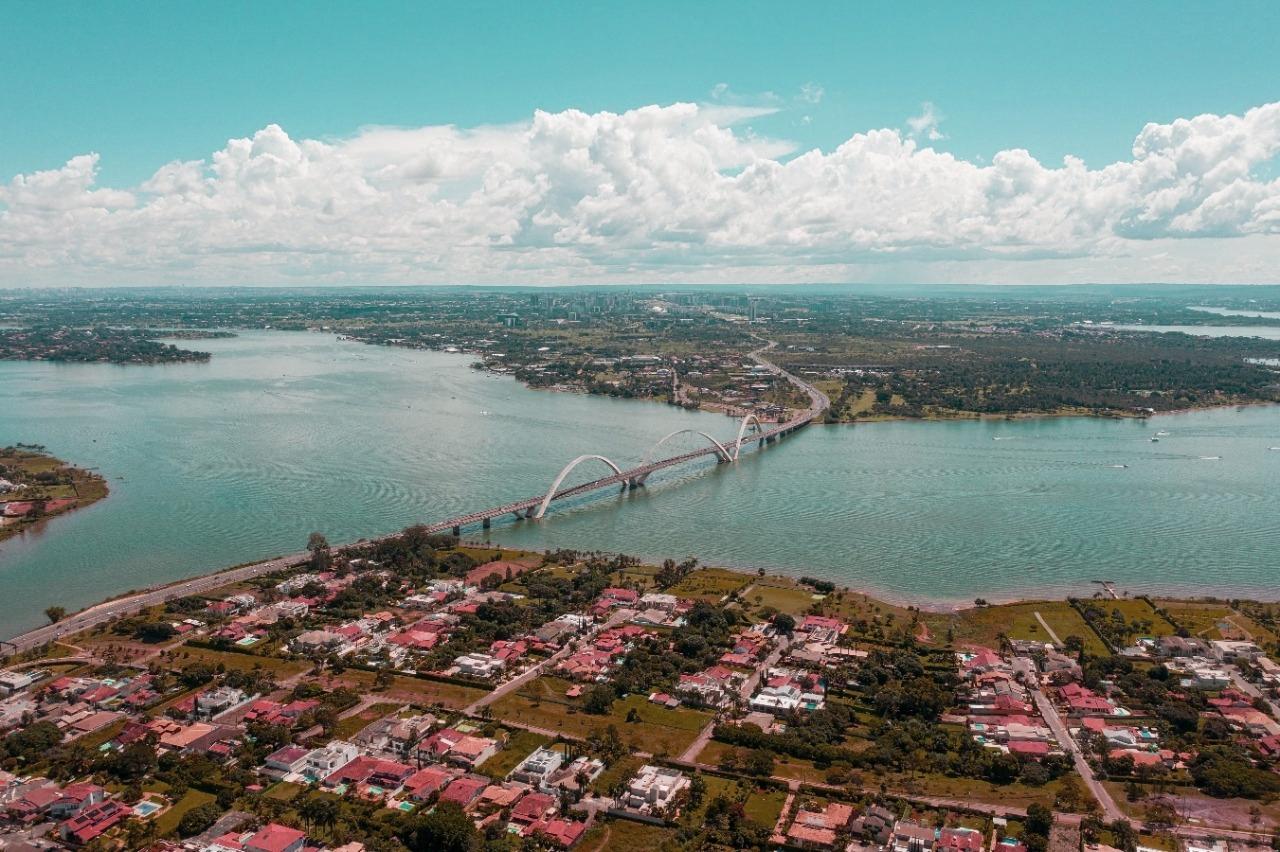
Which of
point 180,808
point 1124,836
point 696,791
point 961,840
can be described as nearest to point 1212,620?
point 1124,836

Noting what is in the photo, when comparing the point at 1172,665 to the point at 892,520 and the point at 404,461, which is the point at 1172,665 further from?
the point at 404,461

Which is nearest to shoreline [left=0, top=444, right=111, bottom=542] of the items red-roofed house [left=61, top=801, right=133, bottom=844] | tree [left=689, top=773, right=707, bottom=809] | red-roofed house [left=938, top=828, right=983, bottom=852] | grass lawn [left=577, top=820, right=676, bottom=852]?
red-roofed house [left=61, top=801, right=133, bottom=844]

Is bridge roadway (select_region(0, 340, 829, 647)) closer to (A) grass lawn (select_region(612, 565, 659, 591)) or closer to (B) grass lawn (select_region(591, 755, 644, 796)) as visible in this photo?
(A) grass lawn (select_region(612, 565, 659, 591))

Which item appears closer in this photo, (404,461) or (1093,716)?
(1093,716)

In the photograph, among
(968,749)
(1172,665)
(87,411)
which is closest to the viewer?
(968,749)

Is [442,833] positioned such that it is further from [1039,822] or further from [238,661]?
[238,661]

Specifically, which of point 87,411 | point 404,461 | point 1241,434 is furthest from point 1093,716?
point 87,411

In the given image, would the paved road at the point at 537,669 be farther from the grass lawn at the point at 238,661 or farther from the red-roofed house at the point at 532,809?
the grass lawn at the point at 238,661
